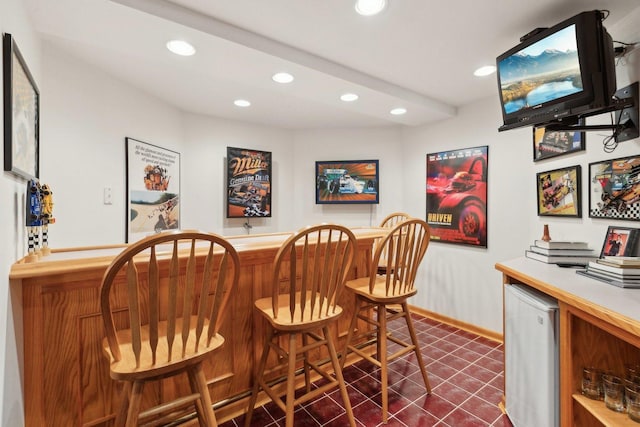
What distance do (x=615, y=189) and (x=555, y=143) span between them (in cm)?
65

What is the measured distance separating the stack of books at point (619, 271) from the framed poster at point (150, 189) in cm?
320

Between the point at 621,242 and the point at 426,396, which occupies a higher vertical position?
the point at 621,242

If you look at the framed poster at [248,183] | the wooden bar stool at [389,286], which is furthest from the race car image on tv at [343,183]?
the wooden bar stool at [389,286]

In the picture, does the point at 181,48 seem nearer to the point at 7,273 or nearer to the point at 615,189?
the point at 7,273

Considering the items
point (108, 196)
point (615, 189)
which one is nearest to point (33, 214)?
point (108, 196)

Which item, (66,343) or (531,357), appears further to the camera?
(531,357)

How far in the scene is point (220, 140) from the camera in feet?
12.3

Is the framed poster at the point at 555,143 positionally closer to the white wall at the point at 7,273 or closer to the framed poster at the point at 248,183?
the white wall at the point at 7,273

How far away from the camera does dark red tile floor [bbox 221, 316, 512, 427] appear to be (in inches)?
68.3

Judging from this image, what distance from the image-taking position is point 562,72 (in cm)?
149

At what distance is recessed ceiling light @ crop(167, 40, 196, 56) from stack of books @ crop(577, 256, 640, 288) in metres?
2.47

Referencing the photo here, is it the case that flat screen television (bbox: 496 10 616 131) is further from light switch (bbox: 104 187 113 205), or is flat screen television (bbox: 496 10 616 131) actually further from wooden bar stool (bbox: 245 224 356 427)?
light switch (bbox: 104 187 113 205)

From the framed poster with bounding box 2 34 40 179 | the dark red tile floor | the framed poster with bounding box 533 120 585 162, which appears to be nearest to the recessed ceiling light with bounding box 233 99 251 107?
the framed poster with bounding box 2 34 40 179

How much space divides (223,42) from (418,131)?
8.36ft
